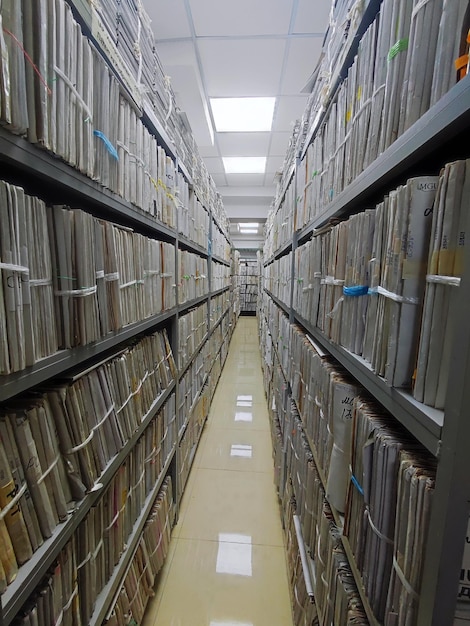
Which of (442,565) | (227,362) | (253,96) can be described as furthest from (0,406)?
(227,362)

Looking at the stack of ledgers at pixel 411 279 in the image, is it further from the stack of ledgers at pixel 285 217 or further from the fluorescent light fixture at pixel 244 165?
the fluorescent light fixture at pixel 244 165

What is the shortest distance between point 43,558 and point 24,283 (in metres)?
0.55

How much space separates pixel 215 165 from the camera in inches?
183

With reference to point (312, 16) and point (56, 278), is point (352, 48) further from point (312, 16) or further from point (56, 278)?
point (312, 16)

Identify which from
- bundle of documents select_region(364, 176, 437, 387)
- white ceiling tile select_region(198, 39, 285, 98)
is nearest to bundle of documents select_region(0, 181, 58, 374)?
bundle of documents select_region(364, 176, 437, 387)

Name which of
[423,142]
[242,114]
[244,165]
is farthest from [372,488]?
[244,165]

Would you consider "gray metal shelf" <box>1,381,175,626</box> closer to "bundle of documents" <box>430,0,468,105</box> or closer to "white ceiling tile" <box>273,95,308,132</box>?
"bundle of documents" <box>430,0,468,105</box>

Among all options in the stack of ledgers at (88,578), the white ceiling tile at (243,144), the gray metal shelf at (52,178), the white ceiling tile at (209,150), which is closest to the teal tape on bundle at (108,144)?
the gray metal shelf at (52,178)

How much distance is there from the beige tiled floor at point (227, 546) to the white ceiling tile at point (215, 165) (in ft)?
12.2

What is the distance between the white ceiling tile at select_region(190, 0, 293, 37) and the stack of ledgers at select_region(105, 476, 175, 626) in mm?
2844

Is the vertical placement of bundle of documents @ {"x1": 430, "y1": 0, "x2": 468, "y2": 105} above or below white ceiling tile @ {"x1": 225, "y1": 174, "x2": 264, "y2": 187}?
below

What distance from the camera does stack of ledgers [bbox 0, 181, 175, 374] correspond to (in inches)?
20.5

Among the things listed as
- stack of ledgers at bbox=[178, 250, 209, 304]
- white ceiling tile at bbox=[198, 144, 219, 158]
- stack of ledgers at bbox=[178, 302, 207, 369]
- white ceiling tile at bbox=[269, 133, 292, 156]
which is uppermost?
white ceiling tile at bbox=[269, 133, 292, 156]

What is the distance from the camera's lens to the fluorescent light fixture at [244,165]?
4398 mm
